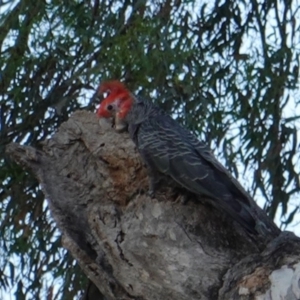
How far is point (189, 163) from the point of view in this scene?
2.84 metres

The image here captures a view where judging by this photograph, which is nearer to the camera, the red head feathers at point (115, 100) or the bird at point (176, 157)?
the bird at point (176, 157)

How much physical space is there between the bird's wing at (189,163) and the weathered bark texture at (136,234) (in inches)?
1.7

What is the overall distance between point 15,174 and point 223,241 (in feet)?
3.34

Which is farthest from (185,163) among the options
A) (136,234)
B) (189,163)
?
(136,234)

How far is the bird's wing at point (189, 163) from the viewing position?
104 inches

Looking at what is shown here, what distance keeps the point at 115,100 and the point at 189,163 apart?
1.33 ft

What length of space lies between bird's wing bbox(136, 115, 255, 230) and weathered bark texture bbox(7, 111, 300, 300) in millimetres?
43

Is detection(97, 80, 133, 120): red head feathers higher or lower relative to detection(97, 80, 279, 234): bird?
higher

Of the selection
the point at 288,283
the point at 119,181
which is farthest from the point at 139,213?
the point at 288,283

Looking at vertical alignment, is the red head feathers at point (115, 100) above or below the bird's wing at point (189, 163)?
above

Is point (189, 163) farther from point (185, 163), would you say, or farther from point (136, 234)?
point (136, 234)

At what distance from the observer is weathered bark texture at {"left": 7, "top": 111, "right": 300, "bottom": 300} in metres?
2.33

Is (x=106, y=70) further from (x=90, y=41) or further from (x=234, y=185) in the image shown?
(x=234, y=185)

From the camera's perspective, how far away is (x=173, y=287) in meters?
2.41
